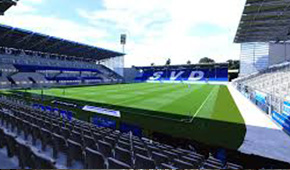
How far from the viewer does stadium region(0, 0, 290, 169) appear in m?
4.16

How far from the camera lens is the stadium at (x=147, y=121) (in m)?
4.16

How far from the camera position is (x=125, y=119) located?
38.8 feet

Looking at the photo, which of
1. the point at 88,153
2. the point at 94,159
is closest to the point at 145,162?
Answer: the point at 94,159

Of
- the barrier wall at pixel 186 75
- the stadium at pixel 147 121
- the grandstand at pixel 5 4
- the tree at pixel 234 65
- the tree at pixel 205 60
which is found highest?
the tree at pixel 205 60

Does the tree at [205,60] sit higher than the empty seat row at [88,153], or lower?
higher

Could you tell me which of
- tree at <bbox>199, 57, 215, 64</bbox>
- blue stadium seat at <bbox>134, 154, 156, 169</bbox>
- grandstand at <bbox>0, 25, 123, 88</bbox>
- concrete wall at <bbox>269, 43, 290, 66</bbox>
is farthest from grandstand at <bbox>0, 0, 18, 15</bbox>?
tree at <bbox>199, 57, 215, 64</bbox>

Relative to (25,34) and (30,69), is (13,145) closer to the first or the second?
(25,34)

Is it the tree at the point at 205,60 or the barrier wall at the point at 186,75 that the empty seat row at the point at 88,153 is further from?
the tree at the point at 205,60

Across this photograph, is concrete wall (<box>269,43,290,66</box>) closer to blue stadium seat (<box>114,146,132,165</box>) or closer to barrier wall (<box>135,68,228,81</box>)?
barrier wall (<box>135,68,228,81</box>)

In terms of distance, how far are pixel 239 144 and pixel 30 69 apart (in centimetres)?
4962

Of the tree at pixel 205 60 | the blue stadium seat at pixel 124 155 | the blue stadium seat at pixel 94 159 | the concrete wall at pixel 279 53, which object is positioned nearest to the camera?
the blue stadium seat at pixel 94 159

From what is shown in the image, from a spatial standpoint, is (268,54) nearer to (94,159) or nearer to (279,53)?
(279,53)

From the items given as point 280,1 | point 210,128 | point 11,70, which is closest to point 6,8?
point 210,128

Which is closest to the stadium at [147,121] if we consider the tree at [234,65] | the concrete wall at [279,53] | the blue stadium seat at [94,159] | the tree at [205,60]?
the blue stadium seat at [94,159]
